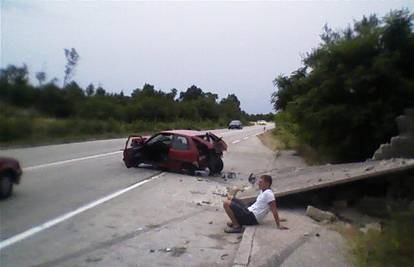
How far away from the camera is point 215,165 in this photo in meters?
18.1

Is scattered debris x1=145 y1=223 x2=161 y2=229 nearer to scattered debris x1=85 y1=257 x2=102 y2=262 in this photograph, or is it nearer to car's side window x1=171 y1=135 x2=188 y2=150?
scattered debris x1=85 y1=257 x2=102 y2=262

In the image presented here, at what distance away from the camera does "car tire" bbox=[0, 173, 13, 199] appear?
10200mm

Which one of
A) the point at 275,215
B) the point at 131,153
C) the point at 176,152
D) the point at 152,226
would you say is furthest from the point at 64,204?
the point at 131,153

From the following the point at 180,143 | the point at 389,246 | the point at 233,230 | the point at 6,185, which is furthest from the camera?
the point at 180,143

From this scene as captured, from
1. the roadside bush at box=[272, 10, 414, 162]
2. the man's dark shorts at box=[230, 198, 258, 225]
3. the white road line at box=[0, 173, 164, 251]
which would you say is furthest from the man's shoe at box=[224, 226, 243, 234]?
the roadside bush at box=[272, 10, 414, 162]

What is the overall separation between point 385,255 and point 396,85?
1240 cm

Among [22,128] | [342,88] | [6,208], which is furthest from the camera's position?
[342,88]

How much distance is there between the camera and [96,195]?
1198cm

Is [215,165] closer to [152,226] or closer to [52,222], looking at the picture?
[152,226]

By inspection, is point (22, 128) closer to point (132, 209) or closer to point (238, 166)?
point (132, 209)

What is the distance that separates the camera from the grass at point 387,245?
6508mm

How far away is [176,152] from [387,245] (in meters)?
10.9

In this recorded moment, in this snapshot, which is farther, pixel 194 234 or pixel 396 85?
pixel 396 85

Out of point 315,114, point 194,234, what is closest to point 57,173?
point 194,234
